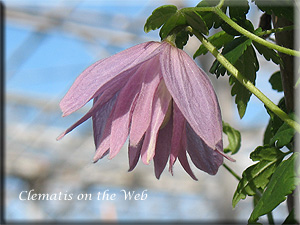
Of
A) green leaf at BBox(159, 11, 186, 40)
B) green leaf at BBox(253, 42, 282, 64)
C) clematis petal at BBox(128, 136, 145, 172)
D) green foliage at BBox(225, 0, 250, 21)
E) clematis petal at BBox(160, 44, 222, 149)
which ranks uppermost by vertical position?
green foliage at BBox(225, 0, 250, 21)

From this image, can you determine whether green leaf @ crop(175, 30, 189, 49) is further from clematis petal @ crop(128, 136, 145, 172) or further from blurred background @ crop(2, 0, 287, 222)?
blurred background @ crop(2, 0, 287, 222)

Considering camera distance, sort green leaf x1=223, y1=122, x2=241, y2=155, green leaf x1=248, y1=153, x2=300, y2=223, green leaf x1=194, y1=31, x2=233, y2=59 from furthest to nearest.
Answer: green leaf x1=223, y1=122, x2=241, y2=155, green leaf x1=194, y1=31, x2=233, y2=59, green leaf x1=248, y1=153, x2=300, y2=223

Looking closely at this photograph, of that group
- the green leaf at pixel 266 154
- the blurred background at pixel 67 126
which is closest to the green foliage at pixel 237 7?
the green leaf at pixel 266 154

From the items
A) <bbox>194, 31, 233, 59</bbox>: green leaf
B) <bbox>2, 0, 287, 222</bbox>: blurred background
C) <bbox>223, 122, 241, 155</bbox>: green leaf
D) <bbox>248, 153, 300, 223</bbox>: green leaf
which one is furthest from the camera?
<bbox>2, 0, 287, 222</bbox>: blurred background

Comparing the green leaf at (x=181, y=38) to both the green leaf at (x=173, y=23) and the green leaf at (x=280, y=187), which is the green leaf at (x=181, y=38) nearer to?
the green leaf at (x=173, y=23)

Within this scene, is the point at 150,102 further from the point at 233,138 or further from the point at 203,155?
the point at 233,138

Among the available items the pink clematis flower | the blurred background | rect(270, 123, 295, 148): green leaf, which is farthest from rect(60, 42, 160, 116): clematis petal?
the blurred background

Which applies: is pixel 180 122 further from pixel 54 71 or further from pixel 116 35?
pixel 54 71
